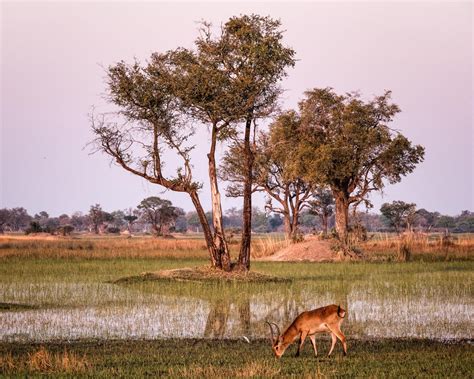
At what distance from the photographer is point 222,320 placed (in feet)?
68.6

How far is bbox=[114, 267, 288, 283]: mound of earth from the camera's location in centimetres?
3234

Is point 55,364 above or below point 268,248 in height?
below

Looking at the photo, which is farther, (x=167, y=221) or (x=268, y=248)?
(x=167, y=221)

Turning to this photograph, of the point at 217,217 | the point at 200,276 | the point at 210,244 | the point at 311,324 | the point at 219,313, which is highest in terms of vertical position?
the point at 217,217

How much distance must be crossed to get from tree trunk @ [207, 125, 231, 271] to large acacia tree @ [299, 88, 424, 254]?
21.2 m

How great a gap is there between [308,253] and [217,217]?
50.9 ft

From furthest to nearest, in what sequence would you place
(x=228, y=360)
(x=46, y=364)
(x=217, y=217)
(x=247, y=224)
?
(x=247, y=224)
(x=217, y=217)
(x=228, y=360)
(x=46, y=364)

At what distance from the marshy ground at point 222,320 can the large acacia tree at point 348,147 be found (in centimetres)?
1599

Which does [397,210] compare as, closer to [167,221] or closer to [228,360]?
[167,221]

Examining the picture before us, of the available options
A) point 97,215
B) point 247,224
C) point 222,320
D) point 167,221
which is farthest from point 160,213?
point 222,320

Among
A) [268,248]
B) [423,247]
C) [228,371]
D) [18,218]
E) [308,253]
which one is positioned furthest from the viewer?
[18,218]

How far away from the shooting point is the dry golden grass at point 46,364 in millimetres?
13039

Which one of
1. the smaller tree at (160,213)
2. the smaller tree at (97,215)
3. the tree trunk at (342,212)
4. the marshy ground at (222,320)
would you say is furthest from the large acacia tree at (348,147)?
the smaller tree at (97,215)

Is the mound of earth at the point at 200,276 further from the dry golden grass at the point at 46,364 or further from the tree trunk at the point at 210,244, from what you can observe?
the dry golden grass at the point at 46,364
